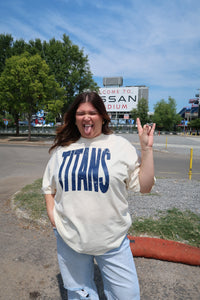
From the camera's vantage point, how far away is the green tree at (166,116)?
62781 millimetres

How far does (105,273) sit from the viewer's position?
143cm

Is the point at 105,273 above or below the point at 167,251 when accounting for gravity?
above

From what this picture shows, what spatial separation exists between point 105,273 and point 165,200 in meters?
3.56

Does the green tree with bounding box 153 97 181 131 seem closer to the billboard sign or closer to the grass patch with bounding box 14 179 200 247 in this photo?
the billboard sign

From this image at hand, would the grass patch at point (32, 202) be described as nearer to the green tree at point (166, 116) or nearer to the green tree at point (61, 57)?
the green tree at point (61, 57)

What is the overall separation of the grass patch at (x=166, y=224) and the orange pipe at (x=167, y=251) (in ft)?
0.80

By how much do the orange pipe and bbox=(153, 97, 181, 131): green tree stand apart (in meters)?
63.0

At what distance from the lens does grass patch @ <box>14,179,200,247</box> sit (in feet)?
10.4

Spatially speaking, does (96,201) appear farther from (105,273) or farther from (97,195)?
(105,273)

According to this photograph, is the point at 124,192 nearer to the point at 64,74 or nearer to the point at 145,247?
the point at 145,247

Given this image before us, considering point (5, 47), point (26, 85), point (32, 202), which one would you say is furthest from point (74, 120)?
point (5, 47)

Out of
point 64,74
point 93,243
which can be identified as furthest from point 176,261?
point 64,74

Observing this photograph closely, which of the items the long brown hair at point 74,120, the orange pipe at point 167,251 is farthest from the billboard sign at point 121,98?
the long brown hair at point 74,120

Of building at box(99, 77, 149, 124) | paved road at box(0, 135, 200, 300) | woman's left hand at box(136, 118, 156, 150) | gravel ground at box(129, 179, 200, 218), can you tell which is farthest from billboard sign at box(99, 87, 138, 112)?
woman's left hand at box(136, 118, 156, 150)
